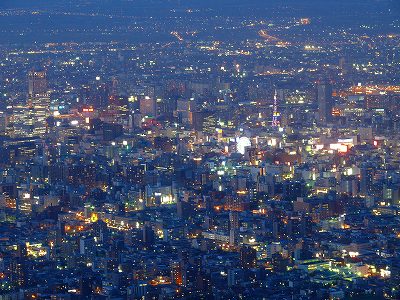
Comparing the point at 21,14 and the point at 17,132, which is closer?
the point at 17,132

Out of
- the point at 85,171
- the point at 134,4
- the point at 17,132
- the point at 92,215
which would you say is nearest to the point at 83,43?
the point at 134,4

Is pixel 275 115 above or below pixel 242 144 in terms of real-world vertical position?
below

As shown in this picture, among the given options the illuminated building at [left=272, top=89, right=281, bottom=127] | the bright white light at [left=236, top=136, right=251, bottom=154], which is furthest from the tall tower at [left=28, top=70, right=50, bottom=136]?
the illuminated building at [left=272, top=89, right=281, bottom=127]

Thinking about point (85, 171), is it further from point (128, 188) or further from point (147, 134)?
point (147, 134)

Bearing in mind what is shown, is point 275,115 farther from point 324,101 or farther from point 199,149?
point 199,149

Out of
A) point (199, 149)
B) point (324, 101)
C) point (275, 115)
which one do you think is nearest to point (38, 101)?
point (275, 115)

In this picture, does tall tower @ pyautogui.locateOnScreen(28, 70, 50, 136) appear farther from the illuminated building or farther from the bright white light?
the illuminated building
